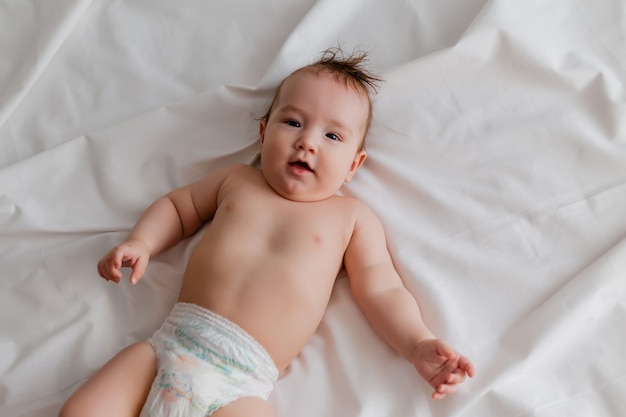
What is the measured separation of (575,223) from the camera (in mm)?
1410

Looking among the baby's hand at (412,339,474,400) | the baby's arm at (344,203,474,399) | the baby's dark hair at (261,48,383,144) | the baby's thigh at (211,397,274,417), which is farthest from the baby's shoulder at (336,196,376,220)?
the baby's thigh at (211,397,274,417)

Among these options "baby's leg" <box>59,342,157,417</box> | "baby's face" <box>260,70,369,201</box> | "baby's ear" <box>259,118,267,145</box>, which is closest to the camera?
"baby's leg" <box>59,342,157,417</box>

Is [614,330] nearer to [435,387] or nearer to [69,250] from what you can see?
[435,387]

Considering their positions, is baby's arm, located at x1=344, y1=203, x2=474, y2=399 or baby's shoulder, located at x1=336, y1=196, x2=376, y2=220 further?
baby's shoulder, located at x1=336, y1=196, x2=376, y2=220

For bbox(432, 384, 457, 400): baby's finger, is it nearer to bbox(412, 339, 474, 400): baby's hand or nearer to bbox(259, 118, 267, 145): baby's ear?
bbox(412, 339, 474, 400): baby's hand

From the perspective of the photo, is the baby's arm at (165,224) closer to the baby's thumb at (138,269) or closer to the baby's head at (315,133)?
the baby's thumb at (138,269)

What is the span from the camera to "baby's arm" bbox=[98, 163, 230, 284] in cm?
134

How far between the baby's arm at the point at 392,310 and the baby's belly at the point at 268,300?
9 cm

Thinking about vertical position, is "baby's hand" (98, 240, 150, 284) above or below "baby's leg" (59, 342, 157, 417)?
above

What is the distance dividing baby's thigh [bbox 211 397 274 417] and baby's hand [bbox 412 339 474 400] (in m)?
0.28

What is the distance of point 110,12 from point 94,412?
103cm

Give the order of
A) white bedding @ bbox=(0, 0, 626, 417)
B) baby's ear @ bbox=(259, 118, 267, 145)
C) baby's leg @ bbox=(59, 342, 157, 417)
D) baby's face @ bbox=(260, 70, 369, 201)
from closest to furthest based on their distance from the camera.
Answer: baby's leg @ bbox=(59, 342, 157, 417) → white bedding @ bbox=(0, 0, 626, 417) → baby's face @ bbox=(260, 70, 369, 201) → baby's ear @ bbox=(259, 118, 267, 145)

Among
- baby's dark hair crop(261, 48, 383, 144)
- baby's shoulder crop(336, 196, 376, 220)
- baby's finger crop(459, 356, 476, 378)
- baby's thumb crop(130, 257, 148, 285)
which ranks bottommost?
baby's thumb crop(130, 257, 148, 285)

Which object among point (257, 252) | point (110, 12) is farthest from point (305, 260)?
point (110, 12)
